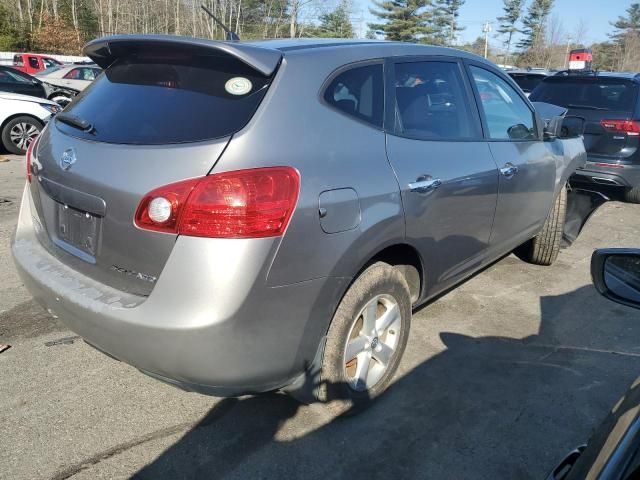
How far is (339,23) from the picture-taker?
54500 mm

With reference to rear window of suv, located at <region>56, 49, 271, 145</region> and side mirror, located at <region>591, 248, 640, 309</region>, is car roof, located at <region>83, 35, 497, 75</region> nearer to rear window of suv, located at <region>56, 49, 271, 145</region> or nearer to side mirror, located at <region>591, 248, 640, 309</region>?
rear window of suv, located at <region>56, 49, 271, 145</region>

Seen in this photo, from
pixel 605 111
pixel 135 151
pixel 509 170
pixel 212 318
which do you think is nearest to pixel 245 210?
pixel 212 318

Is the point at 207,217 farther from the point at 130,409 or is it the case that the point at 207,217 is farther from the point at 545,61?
the point at 545,61

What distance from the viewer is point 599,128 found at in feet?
21.8

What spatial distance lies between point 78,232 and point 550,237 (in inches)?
151

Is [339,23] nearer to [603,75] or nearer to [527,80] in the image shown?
[527,80]

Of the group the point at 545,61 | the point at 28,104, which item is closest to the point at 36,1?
the point at 28,104

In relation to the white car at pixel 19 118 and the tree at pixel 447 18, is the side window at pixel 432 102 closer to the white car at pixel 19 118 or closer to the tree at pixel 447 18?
the white car at pixel 19 118

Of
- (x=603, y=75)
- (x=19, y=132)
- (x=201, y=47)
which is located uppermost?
(x=201, y=47)

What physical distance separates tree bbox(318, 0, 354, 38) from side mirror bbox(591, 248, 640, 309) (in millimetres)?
52868

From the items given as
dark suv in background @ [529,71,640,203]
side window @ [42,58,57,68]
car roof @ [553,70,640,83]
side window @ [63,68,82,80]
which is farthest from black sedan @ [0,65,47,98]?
dark suv in background @ [529,71,640,203]

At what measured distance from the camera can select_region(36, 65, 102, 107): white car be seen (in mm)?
16375

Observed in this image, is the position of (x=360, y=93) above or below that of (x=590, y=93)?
above

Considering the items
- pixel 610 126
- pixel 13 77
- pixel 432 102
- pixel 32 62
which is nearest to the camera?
pixel 432 102
